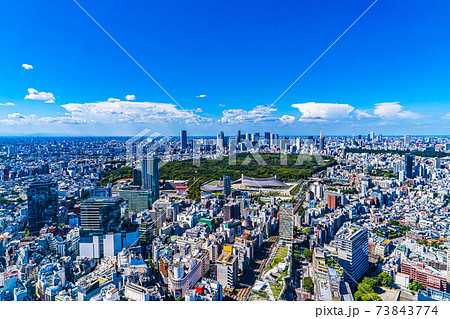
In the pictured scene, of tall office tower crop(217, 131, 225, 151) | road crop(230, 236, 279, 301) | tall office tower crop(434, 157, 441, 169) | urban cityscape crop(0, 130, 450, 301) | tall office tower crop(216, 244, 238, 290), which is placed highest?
tall office tower crop(217, 131, 225, 151)

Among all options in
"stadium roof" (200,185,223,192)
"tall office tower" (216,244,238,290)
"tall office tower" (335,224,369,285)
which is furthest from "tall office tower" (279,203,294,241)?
"stadium roof" (200,185,223,192)

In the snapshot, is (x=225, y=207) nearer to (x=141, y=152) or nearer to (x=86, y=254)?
(x=141, y=152)

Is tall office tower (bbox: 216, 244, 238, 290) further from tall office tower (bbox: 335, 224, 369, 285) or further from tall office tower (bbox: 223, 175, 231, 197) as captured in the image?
tall office tower (bbox: 223, 175, 231, 197)

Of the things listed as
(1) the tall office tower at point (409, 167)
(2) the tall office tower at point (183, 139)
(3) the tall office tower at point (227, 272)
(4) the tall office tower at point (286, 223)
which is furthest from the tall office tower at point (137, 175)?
(1) the tall office tower at point (409, 167)

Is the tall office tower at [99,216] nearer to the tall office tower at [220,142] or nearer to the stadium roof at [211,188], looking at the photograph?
the tall office tower at [220,142]

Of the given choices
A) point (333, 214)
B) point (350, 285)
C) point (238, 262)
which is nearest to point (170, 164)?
point (238, 262)

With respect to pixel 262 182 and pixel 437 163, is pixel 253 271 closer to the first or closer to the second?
pixel 262 182
